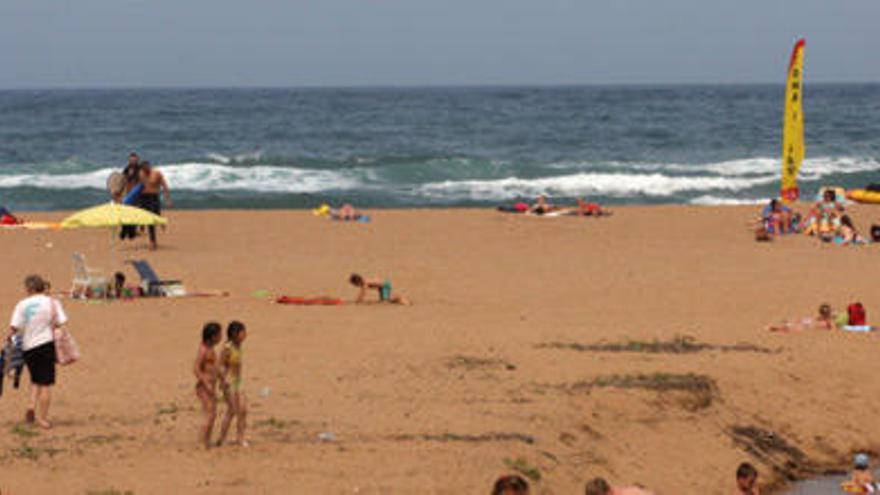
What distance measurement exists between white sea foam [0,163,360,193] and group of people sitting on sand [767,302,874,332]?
88.9 ft

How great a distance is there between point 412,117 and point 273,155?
2868 cm

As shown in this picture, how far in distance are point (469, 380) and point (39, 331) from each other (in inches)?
151

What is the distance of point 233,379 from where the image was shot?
34.3 ft

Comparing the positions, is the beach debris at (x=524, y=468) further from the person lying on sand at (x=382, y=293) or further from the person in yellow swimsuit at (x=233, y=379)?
the person lying on sand at (x=382, y=293)

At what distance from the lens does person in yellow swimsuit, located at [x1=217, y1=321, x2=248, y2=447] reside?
1027cm

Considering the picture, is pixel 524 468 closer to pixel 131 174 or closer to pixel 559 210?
pixel 131 174

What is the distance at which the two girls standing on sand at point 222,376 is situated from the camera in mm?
10273

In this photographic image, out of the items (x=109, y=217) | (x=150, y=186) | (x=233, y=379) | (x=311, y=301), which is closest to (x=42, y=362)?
(x=233, y=379)

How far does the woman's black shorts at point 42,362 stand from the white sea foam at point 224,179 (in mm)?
30870

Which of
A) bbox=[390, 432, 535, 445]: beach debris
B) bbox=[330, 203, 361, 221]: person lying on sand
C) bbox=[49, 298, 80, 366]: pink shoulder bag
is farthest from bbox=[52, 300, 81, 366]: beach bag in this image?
bbox=[330, 203, 361, 221]: person lying on sand

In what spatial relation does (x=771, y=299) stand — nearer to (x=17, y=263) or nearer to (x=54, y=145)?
(x=17, y=263)

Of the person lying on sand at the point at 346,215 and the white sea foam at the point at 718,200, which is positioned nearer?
the person lying on sand at the point at 346,215

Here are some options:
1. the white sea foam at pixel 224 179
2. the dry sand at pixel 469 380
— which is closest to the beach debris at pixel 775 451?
the dry sand at pixel 469 380

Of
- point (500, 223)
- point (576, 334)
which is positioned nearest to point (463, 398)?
point (576, 334)
